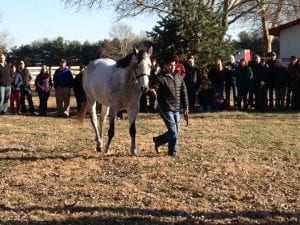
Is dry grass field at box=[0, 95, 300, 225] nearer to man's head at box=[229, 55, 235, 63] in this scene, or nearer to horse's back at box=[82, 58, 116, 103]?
horse's back at box=[82, 58, 116, 103]

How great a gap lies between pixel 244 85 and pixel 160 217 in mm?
12440

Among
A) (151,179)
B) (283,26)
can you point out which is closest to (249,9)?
(283,26)

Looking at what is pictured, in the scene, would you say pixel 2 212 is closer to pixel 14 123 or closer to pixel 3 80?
pixel 14 123

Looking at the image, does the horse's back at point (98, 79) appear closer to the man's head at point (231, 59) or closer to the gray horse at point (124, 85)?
the gray horse at point (124, 85)

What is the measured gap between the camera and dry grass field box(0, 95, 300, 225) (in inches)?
A: 260

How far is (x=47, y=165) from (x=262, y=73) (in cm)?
1069

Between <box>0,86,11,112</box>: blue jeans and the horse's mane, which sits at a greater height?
the horse's mane

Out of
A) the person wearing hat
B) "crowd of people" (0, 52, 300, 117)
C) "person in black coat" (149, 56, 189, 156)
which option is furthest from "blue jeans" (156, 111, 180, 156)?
the person wearing hat

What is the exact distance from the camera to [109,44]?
238ft

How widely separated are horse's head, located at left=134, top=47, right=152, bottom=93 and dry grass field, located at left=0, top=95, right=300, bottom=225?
143cm

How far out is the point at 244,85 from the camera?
18312mm

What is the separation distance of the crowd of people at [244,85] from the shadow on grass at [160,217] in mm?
11306

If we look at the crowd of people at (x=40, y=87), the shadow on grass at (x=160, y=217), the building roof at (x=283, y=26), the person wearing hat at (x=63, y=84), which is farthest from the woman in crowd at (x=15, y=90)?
the building roof at (x=283, y=26)

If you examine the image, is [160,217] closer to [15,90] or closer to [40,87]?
[40,87]
